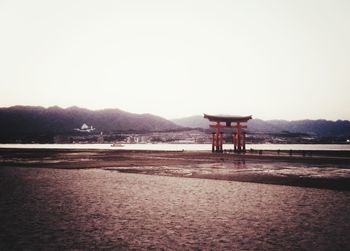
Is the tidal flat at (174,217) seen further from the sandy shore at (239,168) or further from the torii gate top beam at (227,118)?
the torii gate top beam at (227,118)

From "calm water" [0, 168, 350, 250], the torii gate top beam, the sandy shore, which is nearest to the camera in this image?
"calm water" [0, 168, 350, 250]

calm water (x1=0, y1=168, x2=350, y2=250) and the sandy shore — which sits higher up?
calm water (x1=0, y1=168, x2=350, y2=250)

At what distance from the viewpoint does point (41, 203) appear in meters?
11.0

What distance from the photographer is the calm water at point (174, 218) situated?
6.70m

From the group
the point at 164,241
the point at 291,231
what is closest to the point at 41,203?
the point at 164,241

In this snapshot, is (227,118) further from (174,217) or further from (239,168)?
(174,217)

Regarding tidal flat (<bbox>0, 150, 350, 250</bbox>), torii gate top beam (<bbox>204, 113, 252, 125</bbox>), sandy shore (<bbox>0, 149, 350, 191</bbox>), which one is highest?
torii gate top beam (<bbox>204, 113, 252, 125</bbox>)

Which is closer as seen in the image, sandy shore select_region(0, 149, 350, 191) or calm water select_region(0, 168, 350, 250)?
calm water select_region(0, 168, 350, 250)

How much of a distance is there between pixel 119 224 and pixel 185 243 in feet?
6.84

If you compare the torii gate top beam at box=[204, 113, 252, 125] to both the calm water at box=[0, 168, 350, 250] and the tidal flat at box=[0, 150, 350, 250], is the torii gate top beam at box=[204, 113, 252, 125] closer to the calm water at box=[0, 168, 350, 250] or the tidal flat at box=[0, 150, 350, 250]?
the tidal flat at box=[0, 150, 350, 250]

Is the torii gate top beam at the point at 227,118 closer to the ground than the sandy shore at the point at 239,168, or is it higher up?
higher up

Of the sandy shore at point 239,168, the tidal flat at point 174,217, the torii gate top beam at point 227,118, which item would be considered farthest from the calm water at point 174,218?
the torii gate top beam at point 227,118

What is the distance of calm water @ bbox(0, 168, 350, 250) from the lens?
6.70 metres

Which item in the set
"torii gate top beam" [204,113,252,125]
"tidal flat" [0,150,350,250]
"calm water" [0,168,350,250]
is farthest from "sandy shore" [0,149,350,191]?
"torii gate top beam" [204,113,252,125]
